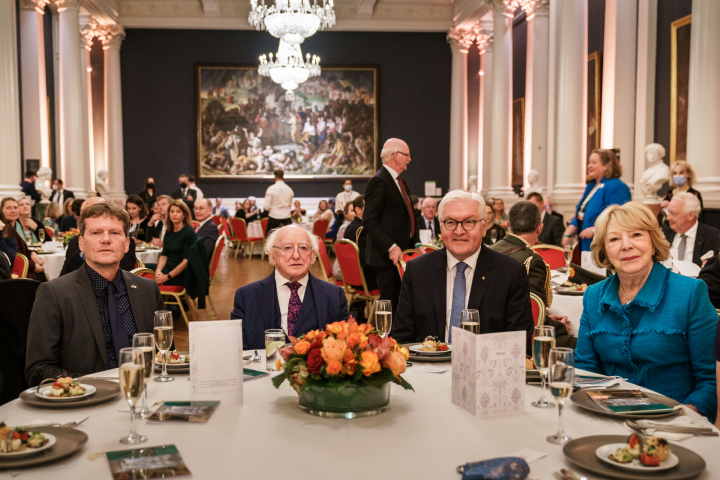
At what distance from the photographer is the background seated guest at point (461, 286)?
2.92 m

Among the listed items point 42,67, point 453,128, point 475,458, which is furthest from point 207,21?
point 475,458

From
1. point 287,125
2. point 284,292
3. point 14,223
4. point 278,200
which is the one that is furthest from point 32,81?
point 284,292

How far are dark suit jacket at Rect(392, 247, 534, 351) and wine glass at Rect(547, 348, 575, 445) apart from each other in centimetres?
127

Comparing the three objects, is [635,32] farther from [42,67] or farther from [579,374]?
[42,67]

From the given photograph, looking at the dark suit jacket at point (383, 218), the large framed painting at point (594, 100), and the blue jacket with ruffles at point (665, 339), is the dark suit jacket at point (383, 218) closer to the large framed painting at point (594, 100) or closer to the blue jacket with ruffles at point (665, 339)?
the blue jacket with ruffles at point (665, 339)

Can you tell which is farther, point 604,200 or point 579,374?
point 604,200

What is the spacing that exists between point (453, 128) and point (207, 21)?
6393mm

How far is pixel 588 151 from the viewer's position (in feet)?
36.7

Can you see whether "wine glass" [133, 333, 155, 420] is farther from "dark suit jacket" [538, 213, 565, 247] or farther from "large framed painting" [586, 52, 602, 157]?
"large framed painting" [586, 52, 602, 157]

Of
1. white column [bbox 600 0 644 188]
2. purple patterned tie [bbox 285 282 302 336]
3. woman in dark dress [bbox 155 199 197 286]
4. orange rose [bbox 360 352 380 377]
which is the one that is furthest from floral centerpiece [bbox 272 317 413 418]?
white column [bbox 600 0 644 188]

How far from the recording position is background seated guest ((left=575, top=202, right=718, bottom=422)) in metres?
2.33

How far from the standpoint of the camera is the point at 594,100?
423 inches

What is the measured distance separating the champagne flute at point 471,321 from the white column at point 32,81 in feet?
40.2

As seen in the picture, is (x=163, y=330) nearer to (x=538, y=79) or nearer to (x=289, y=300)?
(x=289, y=300)
